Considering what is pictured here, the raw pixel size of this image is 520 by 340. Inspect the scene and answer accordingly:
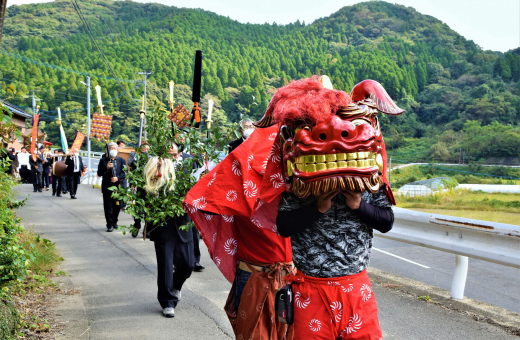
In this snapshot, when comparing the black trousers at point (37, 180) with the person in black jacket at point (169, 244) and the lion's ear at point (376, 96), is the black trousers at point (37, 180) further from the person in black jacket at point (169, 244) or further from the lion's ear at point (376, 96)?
the lion's ear at point (376, 96)

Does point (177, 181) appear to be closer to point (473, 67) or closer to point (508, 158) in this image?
point (508, 158)

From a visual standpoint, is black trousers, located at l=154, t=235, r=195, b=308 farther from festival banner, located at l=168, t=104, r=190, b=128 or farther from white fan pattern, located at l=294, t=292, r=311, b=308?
white fan pattern, located at l=294, t=292, r=311, b=308

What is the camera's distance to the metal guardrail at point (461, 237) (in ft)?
14.0

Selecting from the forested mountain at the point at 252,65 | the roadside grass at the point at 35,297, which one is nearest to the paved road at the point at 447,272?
the roadside grass at the point at 35,297

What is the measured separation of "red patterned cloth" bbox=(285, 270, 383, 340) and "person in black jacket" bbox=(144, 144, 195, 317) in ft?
9.60

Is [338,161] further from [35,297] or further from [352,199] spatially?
[35,297]

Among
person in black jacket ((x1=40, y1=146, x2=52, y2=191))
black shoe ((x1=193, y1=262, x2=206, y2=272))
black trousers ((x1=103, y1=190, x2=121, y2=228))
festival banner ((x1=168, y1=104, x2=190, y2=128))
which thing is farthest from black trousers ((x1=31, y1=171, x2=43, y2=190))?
festival banner ((x1=168, y1=104, x2=190, y2=128))

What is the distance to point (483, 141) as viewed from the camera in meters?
49.2

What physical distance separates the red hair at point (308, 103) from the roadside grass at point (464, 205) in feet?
57.4

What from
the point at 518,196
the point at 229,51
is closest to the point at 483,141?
the point at 518,196

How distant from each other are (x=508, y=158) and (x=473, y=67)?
6730 centimetres

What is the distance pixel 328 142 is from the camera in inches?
75.7

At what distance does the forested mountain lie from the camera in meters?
61.6

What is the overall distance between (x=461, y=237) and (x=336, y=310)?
3.14 metres
